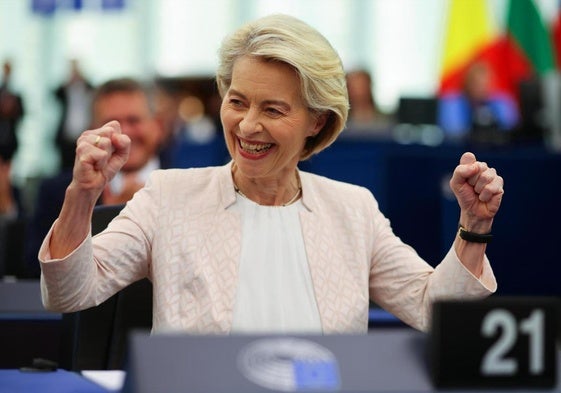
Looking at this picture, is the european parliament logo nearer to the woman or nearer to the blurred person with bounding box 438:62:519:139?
the woman

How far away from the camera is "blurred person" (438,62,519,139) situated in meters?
9.23

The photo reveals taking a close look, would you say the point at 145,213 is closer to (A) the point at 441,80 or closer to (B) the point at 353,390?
(B) the point at 353,390

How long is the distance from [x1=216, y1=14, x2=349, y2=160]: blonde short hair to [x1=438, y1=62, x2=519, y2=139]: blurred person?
6647mm

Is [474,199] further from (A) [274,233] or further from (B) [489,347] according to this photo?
(B) [489,347]

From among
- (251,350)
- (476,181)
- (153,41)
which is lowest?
(251,350)

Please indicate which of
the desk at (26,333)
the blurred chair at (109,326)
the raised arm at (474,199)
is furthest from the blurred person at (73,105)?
the raised arm at (474,199)

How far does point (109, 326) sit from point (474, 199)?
3.11 ft


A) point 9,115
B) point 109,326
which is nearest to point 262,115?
point 109,326

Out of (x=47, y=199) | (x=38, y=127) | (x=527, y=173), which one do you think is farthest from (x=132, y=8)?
(x=47, y=199)

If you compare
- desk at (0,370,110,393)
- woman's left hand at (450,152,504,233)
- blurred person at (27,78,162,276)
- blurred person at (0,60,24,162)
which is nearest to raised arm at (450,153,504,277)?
woman's left hand at (450,152,504,233)

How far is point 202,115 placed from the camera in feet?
42.5

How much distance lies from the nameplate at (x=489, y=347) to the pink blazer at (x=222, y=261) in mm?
762

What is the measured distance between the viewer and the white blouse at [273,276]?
234 centimetres

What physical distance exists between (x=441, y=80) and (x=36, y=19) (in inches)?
201
